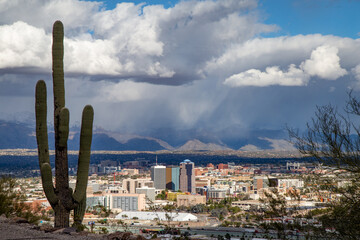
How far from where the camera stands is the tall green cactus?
12477 mm

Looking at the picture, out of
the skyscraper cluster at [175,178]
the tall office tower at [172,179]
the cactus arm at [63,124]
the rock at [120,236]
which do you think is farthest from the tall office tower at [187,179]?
the rock at [120,236]

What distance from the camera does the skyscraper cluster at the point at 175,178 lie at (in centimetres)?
12231

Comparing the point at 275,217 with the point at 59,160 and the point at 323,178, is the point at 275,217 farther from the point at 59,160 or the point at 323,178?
the point at 59,160

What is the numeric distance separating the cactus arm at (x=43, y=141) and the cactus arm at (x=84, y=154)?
65 cm

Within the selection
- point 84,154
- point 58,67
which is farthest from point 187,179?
point 84,154

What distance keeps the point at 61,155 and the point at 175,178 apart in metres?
115

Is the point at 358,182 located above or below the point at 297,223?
above

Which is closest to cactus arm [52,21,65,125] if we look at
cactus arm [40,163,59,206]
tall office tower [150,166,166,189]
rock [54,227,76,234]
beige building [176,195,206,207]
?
cactus arm [40,163,59,206]

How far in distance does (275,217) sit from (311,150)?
5.63 ft

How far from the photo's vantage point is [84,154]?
1246cm

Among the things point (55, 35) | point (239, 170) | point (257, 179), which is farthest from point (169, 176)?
point (55, 35)

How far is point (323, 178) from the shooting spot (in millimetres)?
9742

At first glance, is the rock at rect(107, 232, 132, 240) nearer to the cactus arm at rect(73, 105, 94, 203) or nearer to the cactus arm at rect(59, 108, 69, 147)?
the cactus arm at rect(73, 105, 94, 203)

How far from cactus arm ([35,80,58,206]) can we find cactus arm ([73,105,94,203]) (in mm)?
652
